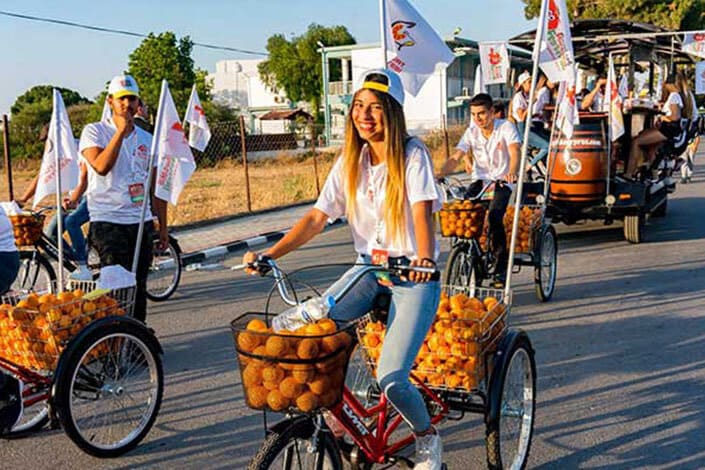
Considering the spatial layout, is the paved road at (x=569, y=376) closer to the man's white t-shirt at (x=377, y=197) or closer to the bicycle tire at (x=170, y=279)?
the bicycle tire at (x=170, y=279)

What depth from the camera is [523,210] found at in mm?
8008

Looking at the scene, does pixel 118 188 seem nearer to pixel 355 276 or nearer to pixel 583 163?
pixel 355 276

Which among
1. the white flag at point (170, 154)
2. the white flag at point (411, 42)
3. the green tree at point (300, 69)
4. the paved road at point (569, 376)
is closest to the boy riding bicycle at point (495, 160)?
the white flag at point (411, 42)

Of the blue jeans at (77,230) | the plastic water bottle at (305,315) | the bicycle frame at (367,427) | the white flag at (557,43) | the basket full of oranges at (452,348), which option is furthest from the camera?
the blue jeans at (77,230)

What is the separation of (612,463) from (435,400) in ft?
3.90

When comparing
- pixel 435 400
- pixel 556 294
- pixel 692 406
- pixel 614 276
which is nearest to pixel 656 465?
pixel 692 406

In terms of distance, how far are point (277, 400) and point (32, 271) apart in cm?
581

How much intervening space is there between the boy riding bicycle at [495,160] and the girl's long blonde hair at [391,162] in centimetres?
393

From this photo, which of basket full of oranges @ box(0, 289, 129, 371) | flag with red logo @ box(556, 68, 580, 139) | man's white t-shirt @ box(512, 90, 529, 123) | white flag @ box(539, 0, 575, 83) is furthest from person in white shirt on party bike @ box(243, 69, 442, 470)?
man's white t-shirt @ box(512, 90, 529, 123)

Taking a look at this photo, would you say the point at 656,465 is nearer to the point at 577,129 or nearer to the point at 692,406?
the point at 692,406

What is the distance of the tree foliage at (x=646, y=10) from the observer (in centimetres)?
4481

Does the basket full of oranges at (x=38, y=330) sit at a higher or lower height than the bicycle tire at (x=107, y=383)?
higher

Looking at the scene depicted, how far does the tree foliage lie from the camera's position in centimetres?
4481

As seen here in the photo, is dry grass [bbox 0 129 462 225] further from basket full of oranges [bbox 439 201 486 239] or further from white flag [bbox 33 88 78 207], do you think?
basket full of oranges [bbox 439 201 486 239]
